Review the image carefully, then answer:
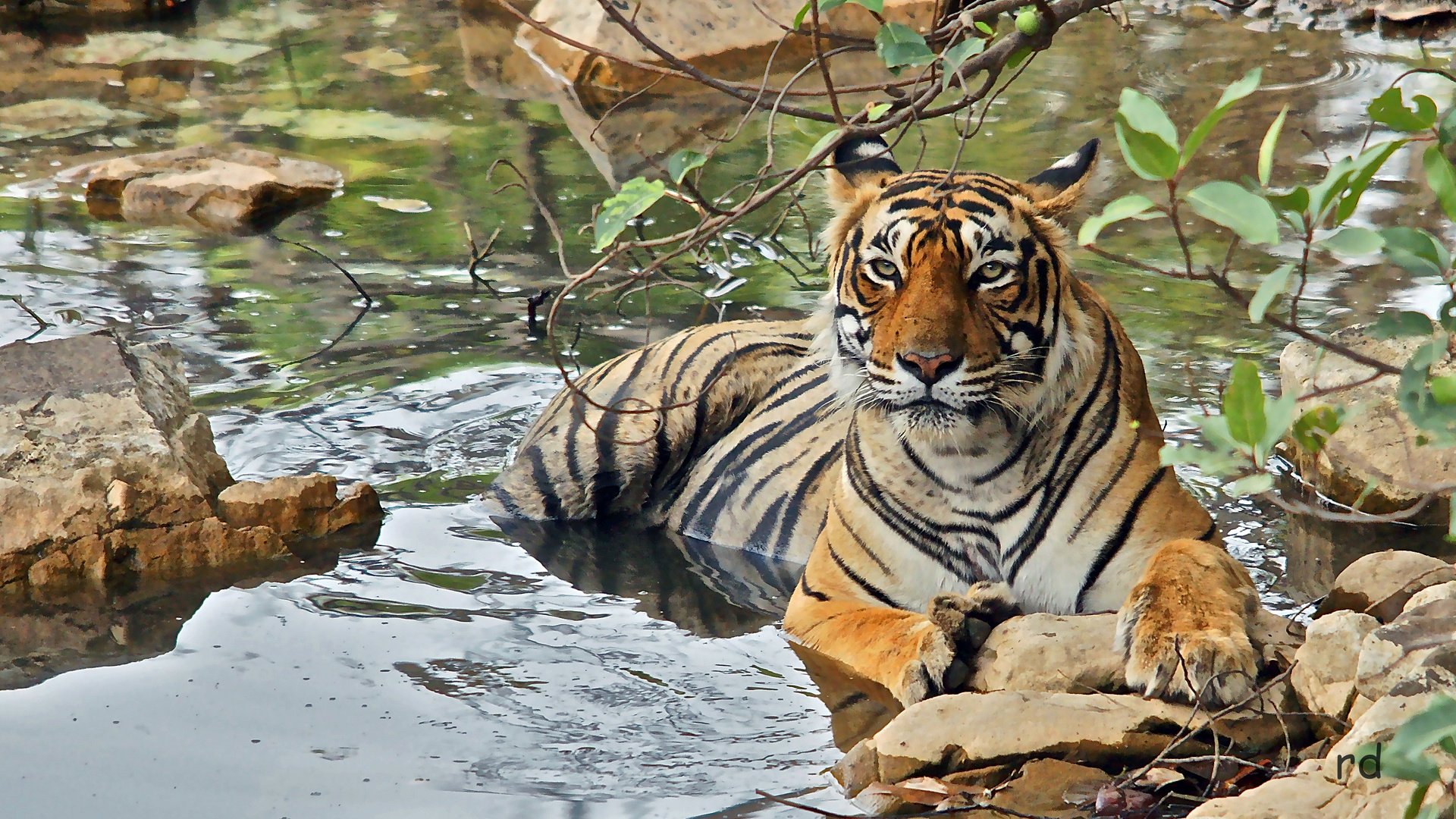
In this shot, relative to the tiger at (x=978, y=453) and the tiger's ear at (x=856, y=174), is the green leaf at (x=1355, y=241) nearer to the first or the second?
the tiger at (x=978, y=453)

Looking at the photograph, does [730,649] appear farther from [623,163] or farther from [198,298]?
[623,163]

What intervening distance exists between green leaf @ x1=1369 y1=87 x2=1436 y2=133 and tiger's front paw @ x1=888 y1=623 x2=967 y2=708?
171cm

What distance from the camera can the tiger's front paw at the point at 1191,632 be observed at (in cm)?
298

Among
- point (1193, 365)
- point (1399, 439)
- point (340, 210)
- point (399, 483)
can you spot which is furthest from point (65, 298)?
point (1399, 439)

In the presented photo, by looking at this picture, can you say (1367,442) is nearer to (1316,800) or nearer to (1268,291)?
(1316,800)

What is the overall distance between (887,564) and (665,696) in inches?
25.9

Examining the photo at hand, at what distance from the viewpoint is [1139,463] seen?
3654 millimetres

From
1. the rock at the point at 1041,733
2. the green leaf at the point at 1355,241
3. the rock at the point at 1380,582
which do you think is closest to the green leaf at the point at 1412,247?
the green leaf at the point at 1355,241

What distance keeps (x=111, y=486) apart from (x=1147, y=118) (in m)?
3.40

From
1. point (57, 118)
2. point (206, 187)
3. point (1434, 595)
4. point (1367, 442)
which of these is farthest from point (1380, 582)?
point (57, 118)

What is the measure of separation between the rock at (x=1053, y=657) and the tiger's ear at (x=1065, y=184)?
1.02m

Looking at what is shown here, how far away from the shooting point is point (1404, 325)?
1.96m

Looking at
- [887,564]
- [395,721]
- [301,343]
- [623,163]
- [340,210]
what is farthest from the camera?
[623,163]

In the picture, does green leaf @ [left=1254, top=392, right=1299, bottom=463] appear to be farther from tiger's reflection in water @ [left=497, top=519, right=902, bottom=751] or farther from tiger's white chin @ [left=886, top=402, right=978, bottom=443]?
tiger's reflection in water @ [left=497, top=519, right=902, bottom=751]
